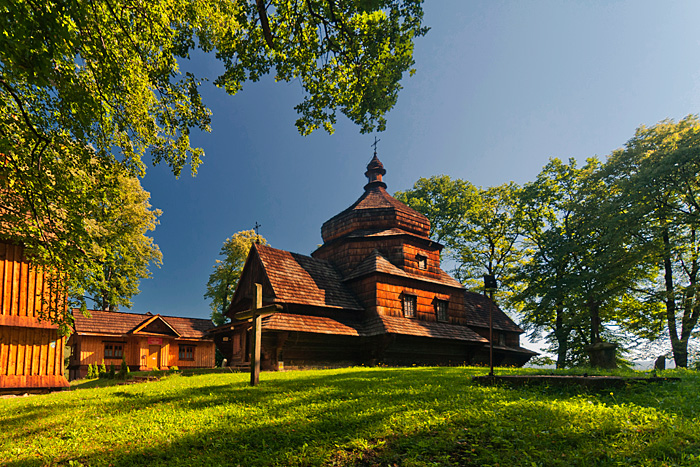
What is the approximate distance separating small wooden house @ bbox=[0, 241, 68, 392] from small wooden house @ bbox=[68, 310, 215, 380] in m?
12.1

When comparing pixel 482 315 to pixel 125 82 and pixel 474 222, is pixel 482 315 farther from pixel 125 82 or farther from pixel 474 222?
pixel 125 82

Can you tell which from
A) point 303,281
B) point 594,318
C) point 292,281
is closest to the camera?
point 292,281

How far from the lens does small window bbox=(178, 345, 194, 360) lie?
1275 inches

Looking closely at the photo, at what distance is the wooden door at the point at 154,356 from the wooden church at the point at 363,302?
952 cm

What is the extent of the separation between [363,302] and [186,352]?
60.9ft

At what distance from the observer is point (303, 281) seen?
2275cm

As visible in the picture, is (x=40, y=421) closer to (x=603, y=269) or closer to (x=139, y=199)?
(x=603, y=269)

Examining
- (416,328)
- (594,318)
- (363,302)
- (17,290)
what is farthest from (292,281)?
(594,318)

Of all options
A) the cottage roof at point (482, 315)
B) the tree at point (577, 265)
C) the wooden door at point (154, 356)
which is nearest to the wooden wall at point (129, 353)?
the wooden door at point (154, 356)

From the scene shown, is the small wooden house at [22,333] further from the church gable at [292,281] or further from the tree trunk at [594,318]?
the tree trunk at [594,318]

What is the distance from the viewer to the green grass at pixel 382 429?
4836 millimetres

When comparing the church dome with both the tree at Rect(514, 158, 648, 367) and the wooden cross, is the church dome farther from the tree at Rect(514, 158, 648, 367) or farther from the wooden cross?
the wooden cross

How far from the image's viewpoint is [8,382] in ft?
44.2

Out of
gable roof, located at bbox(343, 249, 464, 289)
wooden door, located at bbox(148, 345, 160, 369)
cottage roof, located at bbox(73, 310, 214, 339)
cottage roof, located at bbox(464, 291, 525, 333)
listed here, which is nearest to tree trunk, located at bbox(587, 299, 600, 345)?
cottage roof, located at bbox(464, 291, 525, 333)
